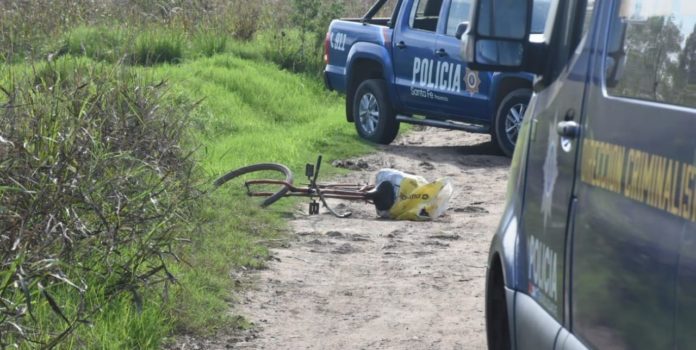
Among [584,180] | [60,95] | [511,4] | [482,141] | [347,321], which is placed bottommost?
[482,141]

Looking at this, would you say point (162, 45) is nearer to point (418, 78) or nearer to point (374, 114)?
point (374, 114)

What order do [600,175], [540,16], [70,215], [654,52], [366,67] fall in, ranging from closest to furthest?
[654,52] → [600,175] → [70,215] → [540,16] → [366,67]

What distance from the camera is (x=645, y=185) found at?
128 inches

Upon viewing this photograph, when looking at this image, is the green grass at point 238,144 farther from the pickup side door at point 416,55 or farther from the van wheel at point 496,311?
the van wheel at point 496,311

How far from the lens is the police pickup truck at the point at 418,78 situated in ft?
45.8

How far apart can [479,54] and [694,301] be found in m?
1.74

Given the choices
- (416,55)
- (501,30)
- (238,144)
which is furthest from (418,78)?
(501,30)

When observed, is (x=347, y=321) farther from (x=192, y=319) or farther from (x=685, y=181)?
(x=685, y=181)

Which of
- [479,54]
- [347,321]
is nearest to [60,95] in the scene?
[347,321]

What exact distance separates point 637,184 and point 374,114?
40.0ft

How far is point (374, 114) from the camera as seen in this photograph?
15469 millimetres

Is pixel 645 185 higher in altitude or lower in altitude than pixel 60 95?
higher

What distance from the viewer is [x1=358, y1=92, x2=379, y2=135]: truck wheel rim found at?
15.5m

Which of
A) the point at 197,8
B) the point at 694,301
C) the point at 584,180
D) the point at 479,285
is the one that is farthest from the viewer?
the point at 197,8
